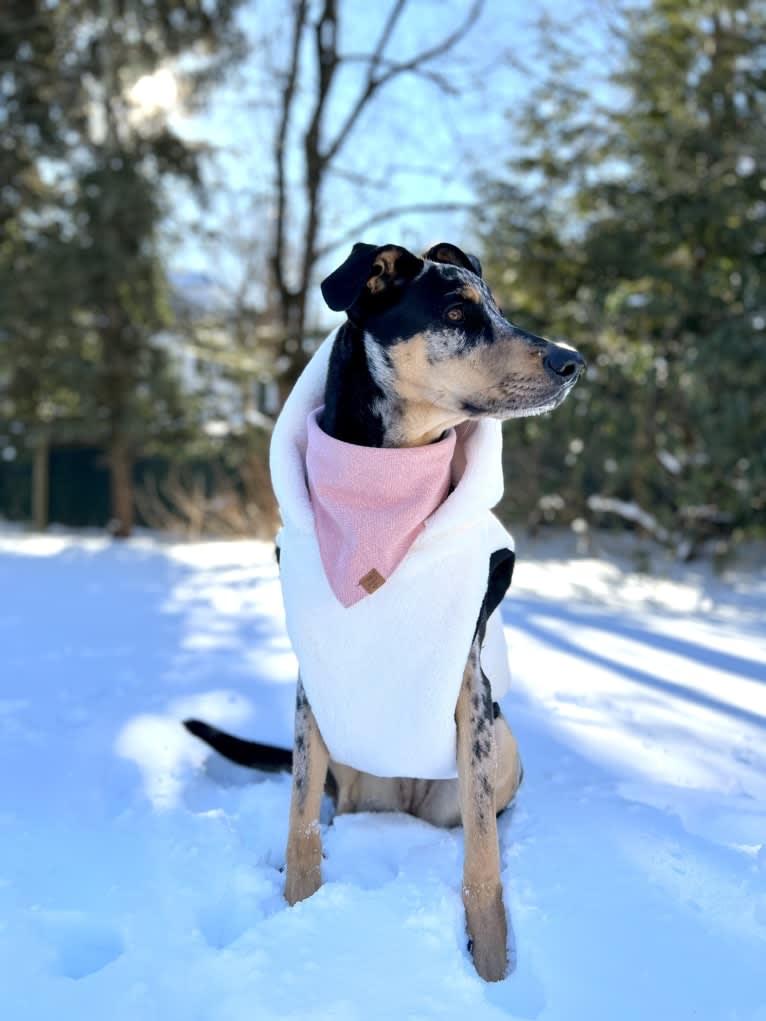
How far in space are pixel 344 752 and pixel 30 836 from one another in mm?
1004

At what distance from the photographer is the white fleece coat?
89.8 inches

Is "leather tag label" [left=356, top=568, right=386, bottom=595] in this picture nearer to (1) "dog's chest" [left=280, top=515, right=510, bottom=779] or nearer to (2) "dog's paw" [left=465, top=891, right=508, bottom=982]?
(1) "dog's chest" [left=280, top=515, right=510, bottom=779]

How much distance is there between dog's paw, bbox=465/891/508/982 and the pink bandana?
841 mm

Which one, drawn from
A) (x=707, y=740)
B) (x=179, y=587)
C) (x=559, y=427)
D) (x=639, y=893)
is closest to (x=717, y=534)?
(x=559, y=427)

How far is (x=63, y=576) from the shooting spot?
8.56 metres

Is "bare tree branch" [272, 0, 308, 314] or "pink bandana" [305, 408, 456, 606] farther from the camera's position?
"bare tree branch" [272, 0, 308, 314]

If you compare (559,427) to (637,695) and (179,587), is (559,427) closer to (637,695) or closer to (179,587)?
(179,587)

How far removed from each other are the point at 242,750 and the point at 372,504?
1.25 m

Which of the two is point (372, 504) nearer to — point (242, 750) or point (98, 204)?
point (242, 750)

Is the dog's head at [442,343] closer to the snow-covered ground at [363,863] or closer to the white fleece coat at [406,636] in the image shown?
the white fleece coat at [406,636]

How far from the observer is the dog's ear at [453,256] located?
106 inches

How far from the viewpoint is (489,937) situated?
2.04 metres

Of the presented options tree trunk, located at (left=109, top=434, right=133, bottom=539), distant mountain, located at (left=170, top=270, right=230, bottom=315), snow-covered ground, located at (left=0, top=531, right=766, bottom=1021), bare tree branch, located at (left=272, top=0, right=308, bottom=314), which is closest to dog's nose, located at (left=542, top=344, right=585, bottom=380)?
snow-covered ground, located at (left=0, top=531, right=766, bottom=1021)

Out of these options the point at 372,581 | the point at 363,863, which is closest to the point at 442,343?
the point at 372,581
